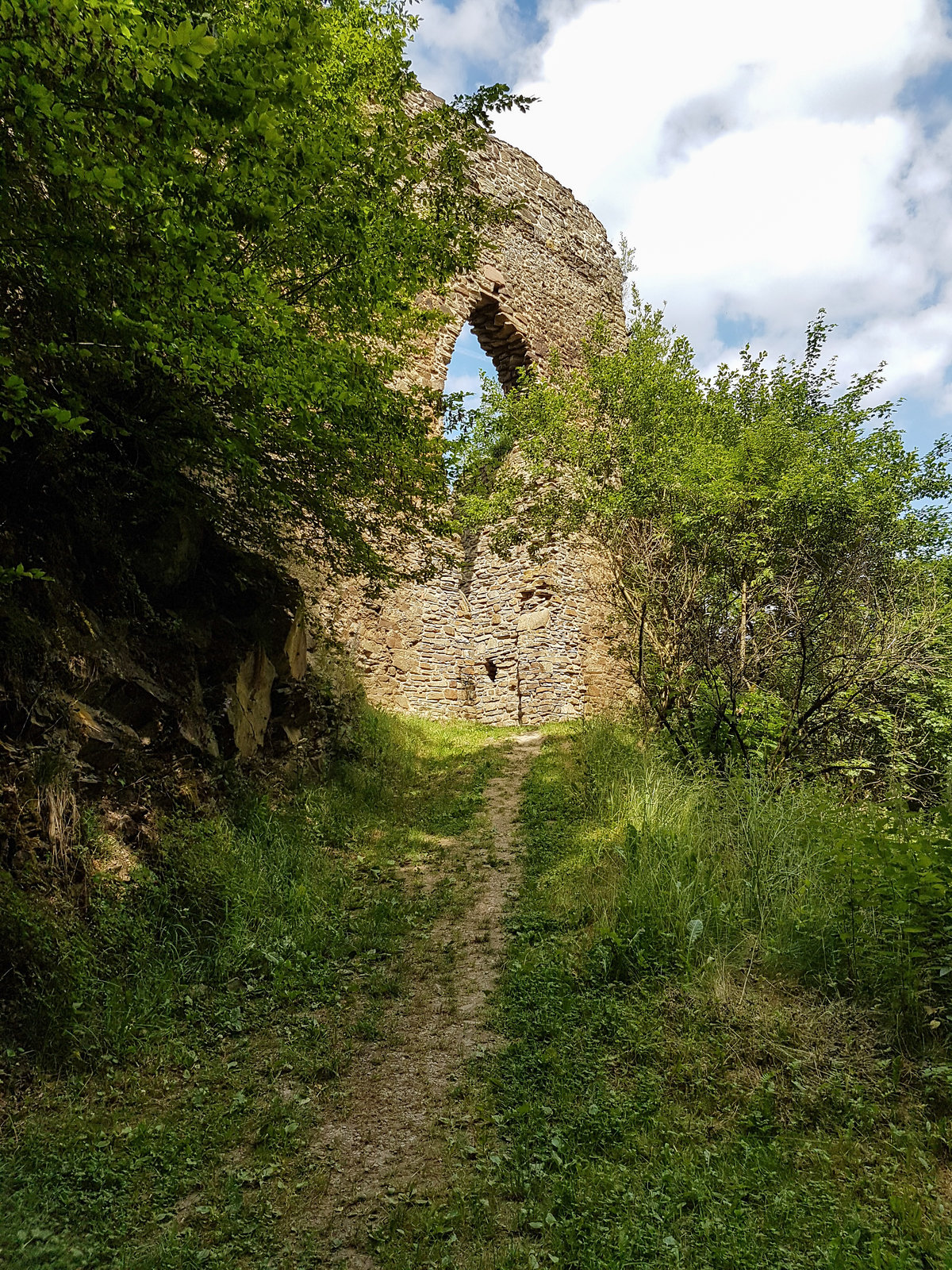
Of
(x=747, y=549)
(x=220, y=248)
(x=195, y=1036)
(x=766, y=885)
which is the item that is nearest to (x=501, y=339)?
(x=747, y=549)

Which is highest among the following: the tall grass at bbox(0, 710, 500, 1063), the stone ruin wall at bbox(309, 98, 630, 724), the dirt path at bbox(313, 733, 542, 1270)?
the stone ruin wall at bbox(309, 98, 630, 724)

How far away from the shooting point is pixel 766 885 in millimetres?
4535

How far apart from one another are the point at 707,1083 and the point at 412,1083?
143cm

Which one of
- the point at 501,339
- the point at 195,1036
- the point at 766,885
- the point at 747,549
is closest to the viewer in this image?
the point at 195,1036

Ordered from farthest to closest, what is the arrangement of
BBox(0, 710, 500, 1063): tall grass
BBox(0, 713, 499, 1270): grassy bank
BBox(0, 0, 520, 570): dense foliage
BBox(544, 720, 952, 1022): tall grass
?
BBox(544, 720, 952, 1022): tall grass → BBox(0, 710, 500, 1063): tall grass → BBox(0, 0, 520, 570): dense foliage → BBox(0, 713, 499, 1270): grassy bank

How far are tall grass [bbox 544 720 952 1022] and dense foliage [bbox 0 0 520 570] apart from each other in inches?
128

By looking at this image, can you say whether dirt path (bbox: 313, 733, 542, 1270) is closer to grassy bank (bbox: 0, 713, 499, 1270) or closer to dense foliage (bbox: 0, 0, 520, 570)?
grassy bank (bbox: 0, 713, 499, 1270)

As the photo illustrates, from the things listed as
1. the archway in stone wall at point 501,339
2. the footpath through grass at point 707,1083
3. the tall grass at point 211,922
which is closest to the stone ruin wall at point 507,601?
the archway in stone wall at point 501,339

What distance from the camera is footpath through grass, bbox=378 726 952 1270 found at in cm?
250

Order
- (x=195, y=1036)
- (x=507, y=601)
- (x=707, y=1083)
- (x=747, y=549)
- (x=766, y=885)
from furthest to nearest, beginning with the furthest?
(x=507, y=601) < (x=747, y=549) < (x=766, y=885) < (x=195, y=1036) < (x=707, y=1083)

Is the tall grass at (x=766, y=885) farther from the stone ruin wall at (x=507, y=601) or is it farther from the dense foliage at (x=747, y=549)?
the stone ruin wall at (x=507, y=601)

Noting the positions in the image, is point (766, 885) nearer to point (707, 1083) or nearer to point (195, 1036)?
point (707, 1083)

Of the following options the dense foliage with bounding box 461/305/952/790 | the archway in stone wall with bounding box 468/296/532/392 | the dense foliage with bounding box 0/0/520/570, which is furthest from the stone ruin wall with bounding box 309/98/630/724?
the dense foliage with bounding box 0/0/520/570

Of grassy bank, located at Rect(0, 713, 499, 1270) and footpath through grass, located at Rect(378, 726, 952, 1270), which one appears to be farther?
grassy bank, located at Rect(0, 713, 499, 1270)
